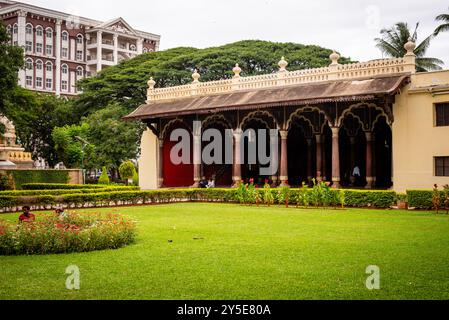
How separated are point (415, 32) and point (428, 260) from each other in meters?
30.8

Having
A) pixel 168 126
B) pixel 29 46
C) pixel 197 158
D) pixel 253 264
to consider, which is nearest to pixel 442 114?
pixel 197 158

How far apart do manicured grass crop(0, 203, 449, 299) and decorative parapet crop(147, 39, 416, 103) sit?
32.1 feet

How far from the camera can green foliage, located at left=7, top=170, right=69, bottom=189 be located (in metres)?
30.2

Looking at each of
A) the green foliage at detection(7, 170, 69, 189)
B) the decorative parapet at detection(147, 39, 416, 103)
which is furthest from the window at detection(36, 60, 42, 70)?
the decorative parapet at detection(147, 39, 416, 103)

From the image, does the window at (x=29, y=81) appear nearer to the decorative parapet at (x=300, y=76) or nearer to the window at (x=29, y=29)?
the window at (x=29, y=29)

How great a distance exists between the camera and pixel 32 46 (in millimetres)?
64875

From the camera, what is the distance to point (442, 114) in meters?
20.7

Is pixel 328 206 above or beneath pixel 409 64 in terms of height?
beneath

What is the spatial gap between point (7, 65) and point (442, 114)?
Result: 930 inches

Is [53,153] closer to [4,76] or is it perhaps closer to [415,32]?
[4,76]

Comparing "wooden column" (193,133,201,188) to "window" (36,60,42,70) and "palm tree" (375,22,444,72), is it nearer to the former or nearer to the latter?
"palm tree" (375,22,444,72)

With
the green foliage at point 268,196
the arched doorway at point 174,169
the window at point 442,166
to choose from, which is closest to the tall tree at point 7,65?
the arched doorway at point 174,169

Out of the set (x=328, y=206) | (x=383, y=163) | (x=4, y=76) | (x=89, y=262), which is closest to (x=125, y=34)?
(x=4, y=76)
